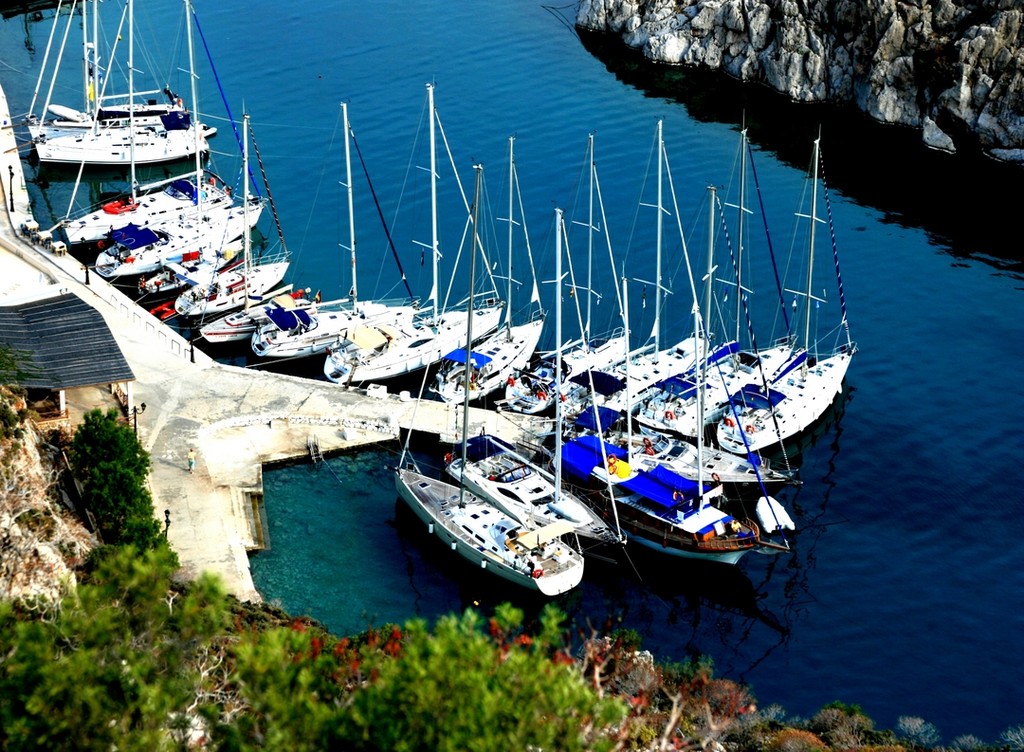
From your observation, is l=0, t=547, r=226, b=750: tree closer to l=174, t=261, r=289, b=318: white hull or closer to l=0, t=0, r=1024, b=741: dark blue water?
l=0, t=0, r=1024, b=741: dark blue water

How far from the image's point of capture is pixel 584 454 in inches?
2766

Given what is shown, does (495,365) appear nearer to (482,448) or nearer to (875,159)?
(482,448)

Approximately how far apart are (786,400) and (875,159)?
41153mm

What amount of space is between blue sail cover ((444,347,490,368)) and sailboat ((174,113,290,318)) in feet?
50.0

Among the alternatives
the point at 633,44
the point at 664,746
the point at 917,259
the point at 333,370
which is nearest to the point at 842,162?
the point at 917,259

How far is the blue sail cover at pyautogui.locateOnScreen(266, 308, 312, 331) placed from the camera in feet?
269

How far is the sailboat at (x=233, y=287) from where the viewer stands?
85.4m

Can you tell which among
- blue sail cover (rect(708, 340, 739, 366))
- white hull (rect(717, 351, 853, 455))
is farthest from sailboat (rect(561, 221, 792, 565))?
blue sail cover (rect(708, 340, 739, 366))

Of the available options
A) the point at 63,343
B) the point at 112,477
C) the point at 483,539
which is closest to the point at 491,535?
the point at 483,539

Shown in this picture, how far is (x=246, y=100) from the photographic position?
119875 mm

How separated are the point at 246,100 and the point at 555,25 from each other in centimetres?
3658

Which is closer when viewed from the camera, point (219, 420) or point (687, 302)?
point (219, 420)

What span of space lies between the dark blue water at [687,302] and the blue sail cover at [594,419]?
32.8 ft

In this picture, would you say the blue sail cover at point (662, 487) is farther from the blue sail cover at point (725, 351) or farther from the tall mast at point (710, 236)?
the blue sail cover at point (725, 351)
